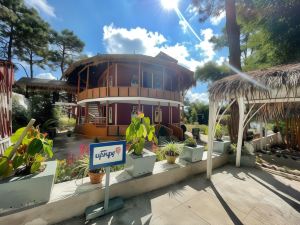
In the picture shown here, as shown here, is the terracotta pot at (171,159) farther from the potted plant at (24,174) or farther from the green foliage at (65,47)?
the green foliage at (65,47)

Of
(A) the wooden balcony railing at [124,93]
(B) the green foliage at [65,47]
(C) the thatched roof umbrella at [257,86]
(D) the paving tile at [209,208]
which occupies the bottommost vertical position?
(D) the paving tile at [209,208]

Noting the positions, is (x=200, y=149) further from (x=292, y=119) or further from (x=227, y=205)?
(x=292, y=119)

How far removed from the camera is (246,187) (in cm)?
388

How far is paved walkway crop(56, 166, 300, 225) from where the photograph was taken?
265 centimetres

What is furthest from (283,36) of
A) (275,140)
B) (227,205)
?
(227,205)

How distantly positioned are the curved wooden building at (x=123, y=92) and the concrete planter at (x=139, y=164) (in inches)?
343

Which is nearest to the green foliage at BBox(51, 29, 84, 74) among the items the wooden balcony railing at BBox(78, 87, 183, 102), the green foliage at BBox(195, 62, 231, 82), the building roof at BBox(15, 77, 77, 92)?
the building roof at BBox(15, 77, 77, 92)

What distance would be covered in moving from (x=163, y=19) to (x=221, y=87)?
234 inches

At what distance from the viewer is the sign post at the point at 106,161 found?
248 cm

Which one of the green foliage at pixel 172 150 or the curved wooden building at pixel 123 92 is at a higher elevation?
the curved wooden building at pixel 123 92

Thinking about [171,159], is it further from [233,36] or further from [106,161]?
[233,36]

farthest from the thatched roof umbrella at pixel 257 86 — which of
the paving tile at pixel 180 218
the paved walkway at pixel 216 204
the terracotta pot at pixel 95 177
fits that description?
the terracotta pot at pixel 95 177

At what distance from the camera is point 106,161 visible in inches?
102

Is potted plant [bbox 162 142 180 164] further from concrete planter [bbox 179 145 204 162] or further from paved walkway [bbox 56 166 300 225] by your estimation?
paved walkway [bbox 56 166 300 225]
